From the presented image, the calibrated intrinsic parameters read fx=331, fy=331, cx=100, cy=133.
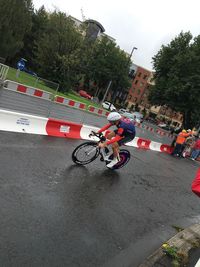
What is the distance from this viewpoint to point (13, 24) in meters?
38.2

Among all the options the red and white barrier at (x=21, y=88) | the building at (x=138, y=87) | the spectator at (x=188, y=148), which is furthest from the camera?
the building at (x=138, y=87)

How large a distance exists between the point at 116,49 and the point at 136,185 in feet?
225

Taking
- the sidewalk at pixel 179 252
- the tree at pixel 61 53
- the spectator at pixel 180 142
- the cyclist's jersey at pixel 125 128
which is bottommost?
the sidewalk at pixel 179 252

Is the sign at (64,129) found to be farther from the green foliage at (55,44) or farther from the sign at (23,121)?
the green foliage at (55,44)

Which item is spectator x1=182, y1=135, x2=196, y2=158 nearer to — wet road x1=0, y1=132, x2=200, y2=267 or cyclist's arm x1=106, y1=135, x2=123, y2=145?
wet road x1=0, y1=132, x2=200, y2=267

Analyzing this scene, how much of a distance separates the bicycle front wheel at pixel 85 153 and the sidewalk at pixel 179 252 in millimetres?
3386

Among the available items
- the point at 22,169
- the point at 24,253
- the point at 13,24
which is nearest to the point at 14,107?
the point at 22,169

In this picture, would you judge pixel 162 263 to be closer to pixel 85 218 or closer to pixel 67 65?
pixel 85 218

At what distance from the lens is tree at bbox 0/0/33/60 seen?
36.0m

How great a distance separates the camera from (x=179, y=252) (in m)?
5.39

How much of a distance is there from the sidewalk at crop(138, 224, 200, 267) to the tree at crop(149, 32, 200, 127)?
36.0 meters

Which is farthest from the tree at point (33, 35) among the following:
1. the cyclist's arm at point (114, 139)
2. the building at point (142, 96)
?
the building at point (142, 96)

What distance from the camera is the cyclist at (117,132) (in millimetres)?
8656

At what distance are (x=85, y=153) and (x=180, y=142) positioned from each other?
11.8m
